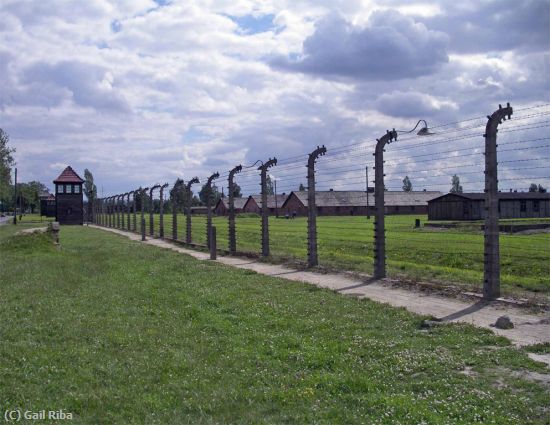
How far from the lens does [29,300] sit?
448 inches

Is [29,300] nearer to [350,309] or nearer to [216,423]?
[350,309]

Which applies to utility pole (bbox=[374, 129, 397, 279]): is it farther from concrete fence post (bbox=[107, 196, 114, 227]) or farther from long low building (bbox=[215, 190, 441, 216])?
long low building (bbox=[215, 190, 441, 216])

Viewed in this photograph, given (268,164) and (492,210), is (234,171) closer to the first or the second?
(268,164)

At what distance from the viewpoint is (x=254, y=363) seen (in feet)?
22.4

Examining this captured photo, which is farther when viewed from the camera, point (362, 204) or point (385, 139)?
point (362, 204)

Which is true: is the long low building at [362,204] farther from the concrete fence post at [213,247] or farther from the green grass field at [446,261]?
the concrete fence post at [213,247]

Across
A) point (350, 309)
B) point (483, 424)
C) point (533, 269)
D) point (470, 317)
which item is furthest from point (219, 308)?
point (533, 269)

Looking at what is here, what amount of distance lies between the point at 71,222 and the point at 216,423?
6708 centimetres

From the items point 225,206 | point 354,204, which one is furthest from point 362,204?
point 225,206

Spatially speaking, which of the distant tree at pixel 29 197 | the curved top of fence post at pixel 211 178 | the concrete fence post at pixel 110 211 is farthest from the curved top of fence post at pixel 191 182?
the distant tree at pixel 29 197

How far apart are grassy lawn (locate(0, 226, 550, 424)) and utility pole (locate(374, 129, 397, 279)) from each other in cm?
282

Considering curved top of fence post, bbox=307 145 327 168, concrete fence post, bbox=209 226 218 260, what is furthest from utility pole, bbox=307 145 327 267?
concrete fence post, bbox=209 226 218 260

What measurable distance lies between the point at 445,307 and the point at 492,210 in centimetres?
189

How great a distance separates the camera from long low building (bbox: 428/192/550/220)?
209 ft
